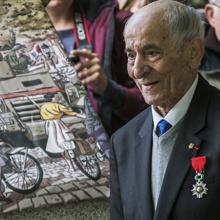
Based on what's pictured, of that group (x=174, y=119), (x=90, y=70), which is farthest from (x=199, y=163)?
(x=90, y=70)

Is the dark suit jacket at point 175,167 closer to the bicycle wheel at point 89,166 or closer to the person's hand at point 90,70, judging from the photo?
the person's hand at point 90,70

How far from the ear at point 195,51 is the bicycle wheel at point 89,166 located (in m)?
0.71

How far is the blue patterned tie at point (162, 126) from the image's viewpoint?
132 cm

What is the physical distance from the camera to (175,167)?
127 cm

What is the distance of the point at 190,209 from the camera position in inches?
48.2

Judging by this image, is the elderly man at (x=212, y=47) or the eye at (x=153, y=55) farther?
the elderly man at (x=212, y=47)

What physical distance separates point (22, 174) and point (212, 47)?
827 millimetres

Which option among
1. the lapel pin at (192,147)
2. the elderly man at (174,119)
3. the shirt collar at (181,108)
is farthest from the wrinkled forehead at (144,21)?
the lapel pin at (192,147)

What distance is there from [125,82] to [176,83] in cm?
65

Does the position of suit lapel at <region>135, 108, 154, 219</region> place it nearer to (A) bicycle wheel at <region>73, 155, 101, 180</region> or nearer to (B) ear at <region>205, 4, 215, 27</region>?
(A) bicycle wheel at <region>73, 155, 101, 180</region>

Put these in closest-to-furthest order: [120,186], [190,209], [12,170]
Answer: [190,209]
[120,186]
[12,170]

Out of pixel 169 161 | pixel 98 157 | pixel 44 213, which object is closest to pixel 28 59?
pixel 98 157

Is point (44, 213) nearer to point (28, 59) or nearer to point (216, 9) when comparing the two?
point (28, 59)

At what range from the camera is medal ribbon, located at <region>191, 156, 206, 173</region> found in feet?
4.03
